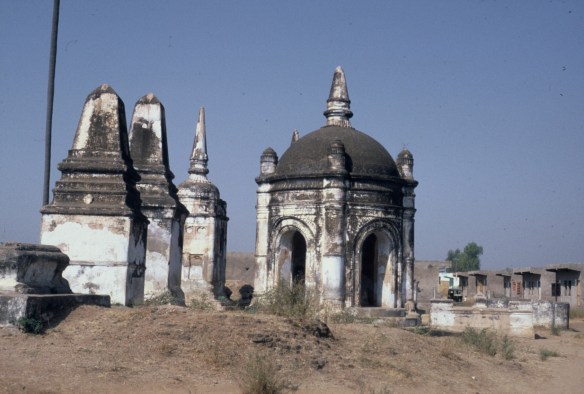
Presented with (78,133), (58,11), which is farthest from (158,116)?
(58,11)

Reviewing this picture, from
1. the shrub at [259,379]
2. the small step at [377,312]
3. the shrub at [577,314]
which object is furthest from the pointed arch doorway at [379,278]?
the shrub at [577,314]

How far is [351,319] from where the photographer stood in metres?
16.6

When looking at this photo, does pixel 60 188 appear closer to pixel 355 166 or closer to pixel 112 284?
pixel 112 284

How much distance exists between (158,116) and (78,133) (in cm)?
270

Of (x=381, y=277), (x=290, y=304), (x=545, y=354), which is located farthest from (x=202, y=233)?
(x=545, y=354)

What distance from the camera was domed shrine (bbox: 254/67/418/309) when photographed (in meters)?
18.9

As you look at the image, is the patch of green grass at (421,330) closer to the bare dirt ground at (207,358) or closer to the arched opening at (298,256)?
the arched opening at (298,256)

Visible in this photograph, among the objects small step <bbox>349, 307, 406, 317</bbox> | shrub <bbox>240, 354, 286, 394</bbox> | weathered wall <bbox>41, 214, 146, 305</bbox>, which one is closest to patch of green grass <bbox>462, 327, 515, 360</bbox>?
small step <bbox>349, 307, 406, 317</bbox>

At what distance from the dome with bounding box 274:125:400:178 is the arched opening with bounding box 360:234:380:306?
6.78ft

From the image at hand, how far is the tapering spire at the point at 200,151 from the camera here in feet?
75.1

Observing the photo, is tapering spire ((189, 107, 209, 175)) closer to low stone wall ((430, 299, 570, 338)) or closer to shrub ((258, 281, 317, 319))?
low stone wall ((430, 299, 570, 338))

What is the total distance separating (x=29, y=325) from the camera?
9.02 metres

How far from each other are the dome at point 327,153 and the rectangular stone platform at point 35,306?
10026mm

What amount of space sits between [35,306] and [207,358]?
7.24ft
